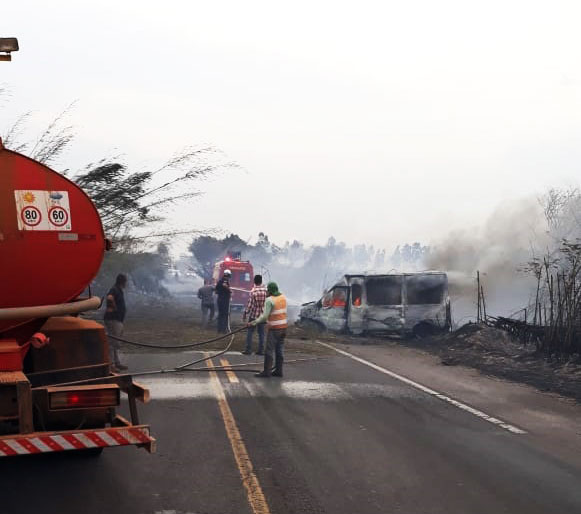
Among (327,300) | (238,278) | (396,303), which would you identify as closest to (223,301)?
(327,300)

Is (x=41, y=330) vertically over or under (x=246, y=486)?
over

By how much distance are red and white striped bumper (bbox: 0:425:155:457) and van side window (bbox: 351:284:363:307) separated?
1528 centimetres

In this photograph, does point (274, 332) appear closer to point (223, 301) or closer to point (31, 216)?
point (31, 216)

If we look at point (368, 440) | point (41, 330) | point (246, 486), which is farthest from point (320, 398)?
point (41, 330)

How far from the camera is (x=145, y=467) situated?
250 inches

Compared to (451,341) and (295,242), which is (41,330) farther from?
(295,242)

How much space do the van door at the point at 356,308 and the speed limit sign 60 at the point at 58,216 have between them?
1545 cm

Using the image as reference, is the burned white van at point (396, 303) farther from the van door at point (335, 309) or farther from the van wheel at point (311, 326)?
the van wheel at point (311, 326)

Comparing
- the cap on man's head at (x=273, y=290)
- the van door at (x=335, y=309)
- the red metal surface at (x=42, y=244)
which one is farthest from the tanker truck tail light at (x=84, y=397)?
the van door at (x=335, y=309)

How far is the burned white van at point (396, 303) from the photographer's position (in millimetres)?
19984

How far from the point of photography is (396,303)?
2006 centimetres

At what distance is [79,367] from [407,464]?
3.22 meters

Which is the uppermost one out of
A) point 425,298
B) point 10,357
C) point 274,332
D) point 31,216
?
point 31,216

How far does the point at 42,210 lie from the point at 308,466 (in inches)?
131
